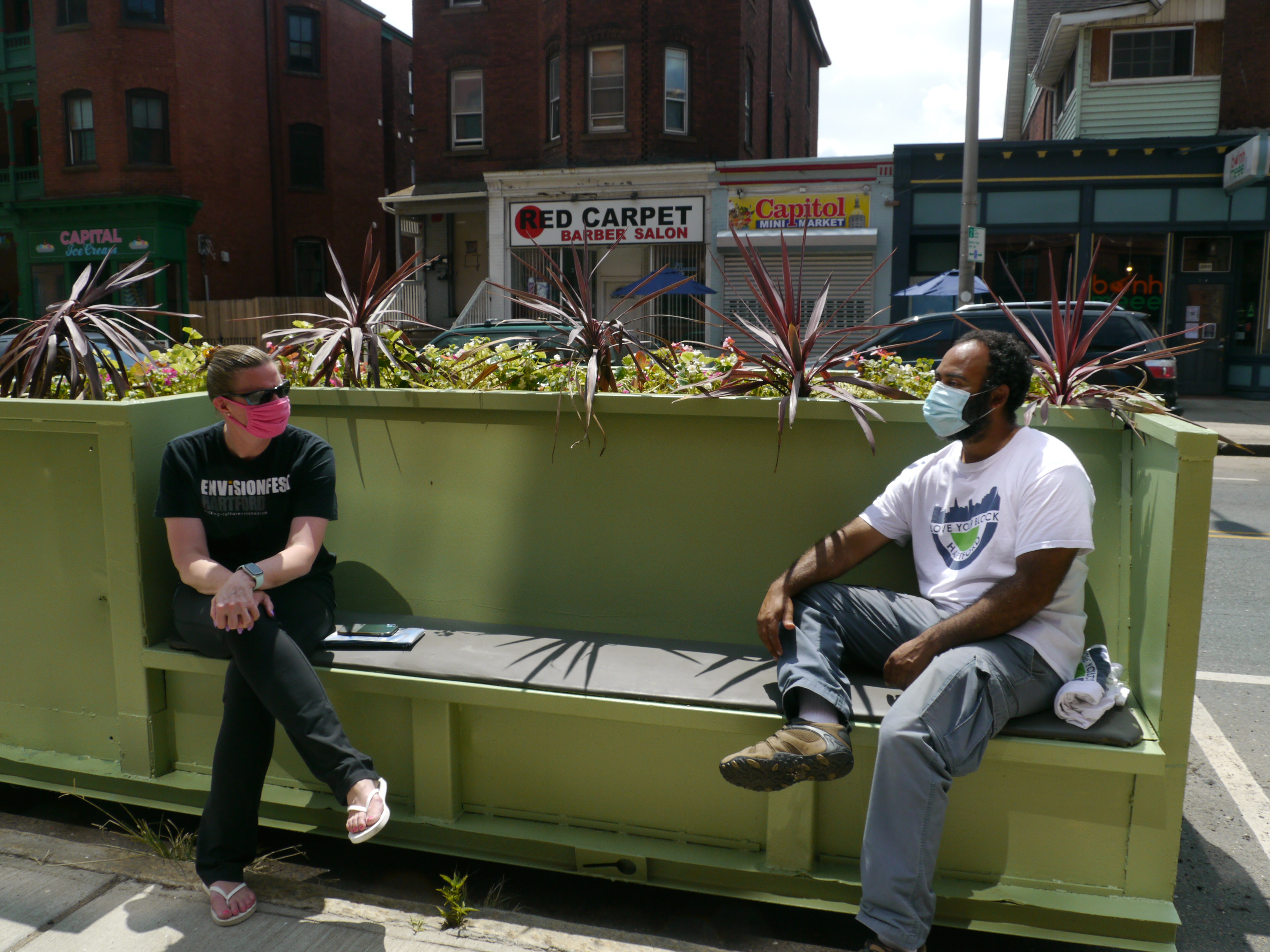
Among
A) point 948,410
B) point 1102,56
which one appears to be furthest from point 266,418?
point 1102,56

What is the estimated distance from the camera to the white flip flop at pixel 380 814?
2812 mm

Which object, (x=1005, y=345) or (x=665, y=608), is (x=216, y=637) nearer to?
(x=665, y=608)

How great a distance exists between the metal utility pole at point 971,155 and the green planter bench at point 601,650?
469 inches

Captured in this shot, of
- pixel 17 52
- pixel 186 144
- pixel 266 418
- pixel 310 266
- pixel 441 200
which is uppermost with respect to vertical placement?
pixel 17 52

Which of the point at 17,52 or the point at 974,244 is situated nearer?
the point at 974,244

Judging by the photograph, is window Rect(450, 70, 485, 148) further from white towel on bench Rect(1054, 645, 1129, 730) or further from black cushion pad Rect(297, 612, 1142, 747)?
white towel on bench Rect(1054, 645, 1129, 730)

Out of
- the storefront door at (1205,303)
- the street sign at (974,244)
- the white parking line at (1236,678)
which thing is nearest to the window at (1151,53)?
the storefront door at (1205,303)

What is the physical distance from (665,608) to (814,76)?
36.6 meters

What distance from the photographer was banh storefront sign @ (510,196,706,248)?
2228 centimetres

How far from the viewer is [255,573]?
3.12 m

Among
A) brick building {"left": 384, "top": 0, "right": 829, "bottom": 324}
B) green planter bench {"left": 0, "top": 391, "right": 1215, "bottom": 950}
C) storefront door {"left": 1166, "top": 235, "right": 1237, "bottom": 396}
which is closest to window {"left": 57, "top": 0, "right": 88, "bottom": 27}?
brick building {"left": 384, "top": 0, "right": 829, "bottom": 324}

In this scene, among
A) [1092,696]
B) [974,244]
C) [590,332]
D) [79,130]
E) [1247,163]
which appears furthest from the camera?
[79,130]

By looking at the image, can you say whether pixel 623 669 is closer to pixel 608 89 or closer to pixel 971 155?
pixel 971 155

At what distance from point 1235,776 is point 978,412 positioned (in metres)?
2.13
